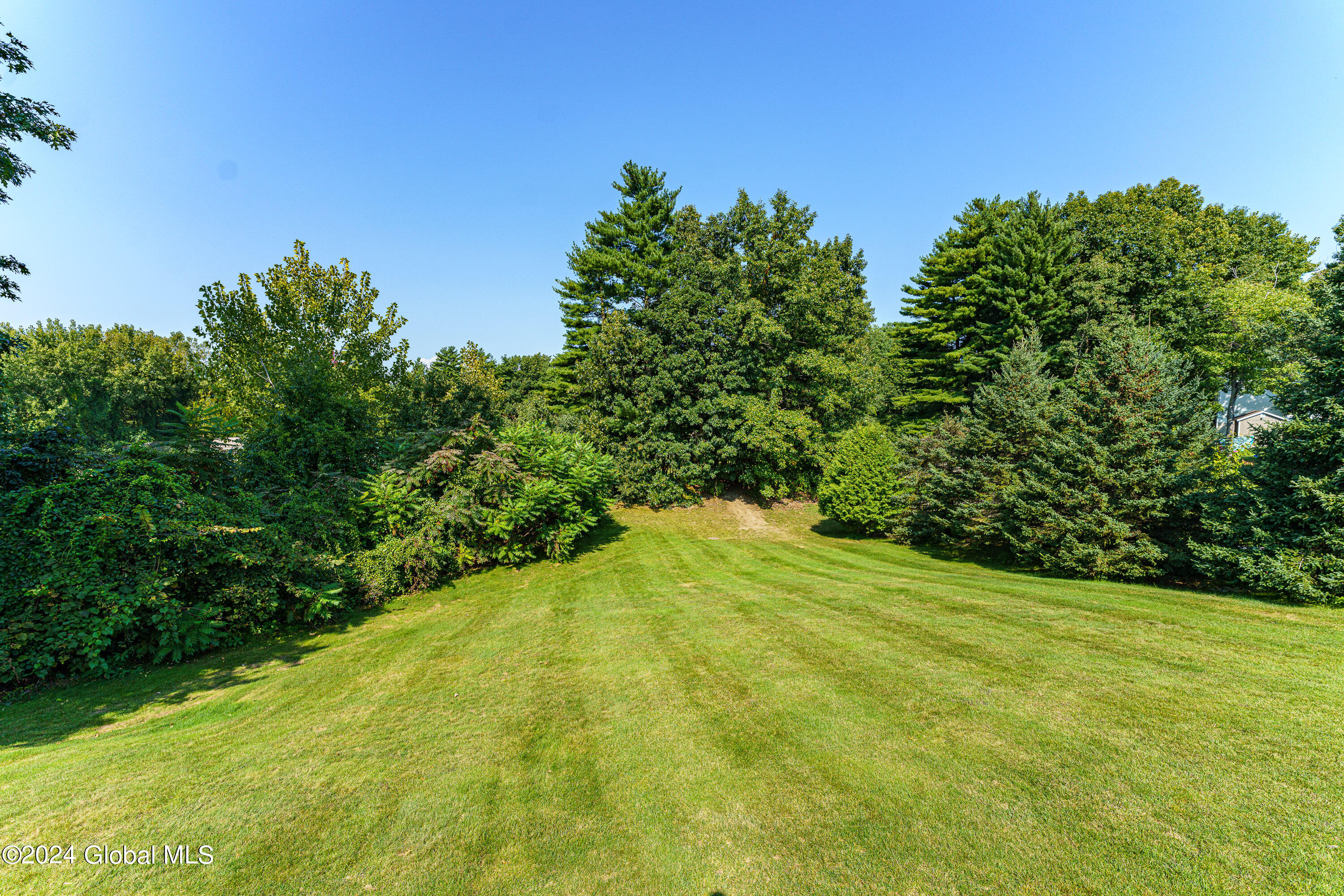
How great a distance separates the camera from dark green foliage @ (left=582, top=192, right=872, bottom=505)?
2516 centimetres

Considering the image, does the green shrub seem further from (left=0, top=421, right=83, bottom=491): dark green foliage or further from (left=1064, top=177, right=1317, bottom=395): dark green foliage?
(left=1064, top=177, right=1317, bottom=395): dark green foliage

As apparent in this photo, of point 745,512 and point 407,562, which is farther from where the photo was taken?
point 745,512

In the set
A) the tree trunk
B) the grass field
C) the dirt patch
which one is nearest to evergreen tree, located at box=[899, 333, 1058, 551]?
the grass field

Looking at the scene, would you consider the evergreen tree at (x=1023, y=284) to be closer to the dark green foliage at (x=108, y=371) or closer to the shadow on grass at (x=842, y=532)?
the shadow on grass at (x=842, y=532)

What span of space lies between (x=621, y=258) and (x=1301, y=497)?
2728cm

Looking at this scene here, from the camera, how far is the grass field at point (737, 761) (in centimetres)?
325

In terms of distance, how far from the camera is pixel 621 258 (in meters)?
28.8

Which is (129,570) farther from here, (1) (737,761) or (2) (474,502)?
(1) (737,761)

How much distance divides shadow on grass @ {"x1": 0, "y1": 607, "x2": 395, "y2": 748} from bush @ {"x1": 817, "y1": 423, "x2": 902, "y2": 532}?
18.5m

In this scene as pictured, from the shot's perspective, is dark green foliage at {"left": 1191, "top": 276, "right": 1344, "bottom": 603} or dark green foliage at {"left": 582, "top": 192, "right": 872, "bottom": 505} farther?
dark green foliage at {"left": 582, "top": 192, "right": 872, "bottom": 505}

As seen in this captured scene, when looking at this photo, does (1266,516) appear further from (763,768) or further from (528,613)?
(528,613)

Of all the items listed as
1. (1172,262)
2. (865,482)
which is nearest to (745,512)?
(865,482)

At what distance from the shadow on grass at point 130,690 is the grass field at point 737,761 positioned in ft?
0.20

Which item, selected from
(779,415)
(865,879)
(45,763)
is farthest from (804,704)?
(779,415)
